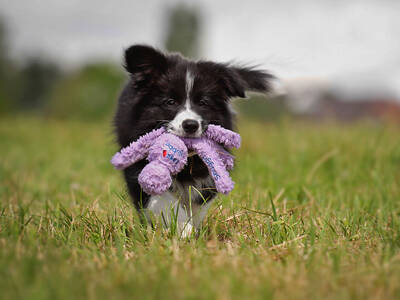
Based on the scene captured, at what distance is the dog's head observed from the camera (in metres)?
2.86

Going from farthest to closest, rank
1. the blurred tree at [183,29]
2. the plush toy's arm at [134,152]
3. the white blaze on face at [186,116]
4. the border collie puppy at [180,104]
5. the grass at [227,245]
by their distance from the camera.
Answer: the blurred tree at [183,29] → the border collie puppy at [180,104] → the white blaze on face at [186,116] → the plush toy's arm at [134,152] → the grass at [227,245]

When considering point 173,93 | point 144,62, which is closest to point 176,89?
point 173,93

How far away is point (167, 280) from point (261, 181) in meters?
2.43

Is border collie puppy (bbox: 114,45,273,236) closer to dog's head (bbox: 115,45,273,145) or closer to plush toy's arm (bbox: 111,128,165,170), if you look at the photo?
dog's head (bbox: 115,45,273,145)

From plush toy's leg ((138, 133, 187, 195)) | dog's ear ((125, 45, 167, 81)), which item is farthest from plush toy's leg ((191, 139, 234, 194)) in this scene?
dog's ear ((125, 45, 167, 81))

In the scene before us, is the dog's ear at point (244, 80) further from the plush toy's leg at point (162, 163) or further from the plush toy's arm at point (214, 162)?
the plush toy's leg at point (162, 163)

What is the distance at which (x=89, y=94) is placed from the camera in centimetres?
1481

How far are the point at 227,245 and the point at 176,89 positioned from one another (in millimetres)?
1207

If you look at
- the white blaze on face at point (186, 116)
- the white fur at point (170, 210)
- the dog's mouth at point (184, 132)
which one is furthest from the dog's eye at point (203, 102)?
the white fur at point (170, 210)

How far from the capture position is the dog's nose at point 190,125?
8.46ft

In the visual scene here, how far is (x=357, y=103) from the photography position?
15617 mm

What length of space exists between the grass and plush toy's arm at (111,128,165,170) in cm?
31

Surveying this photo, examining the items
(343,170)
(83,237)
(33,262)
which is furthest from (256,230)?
(343,170)

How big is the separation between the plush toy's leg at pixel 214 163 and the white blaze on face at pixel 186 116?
93 millimetres
